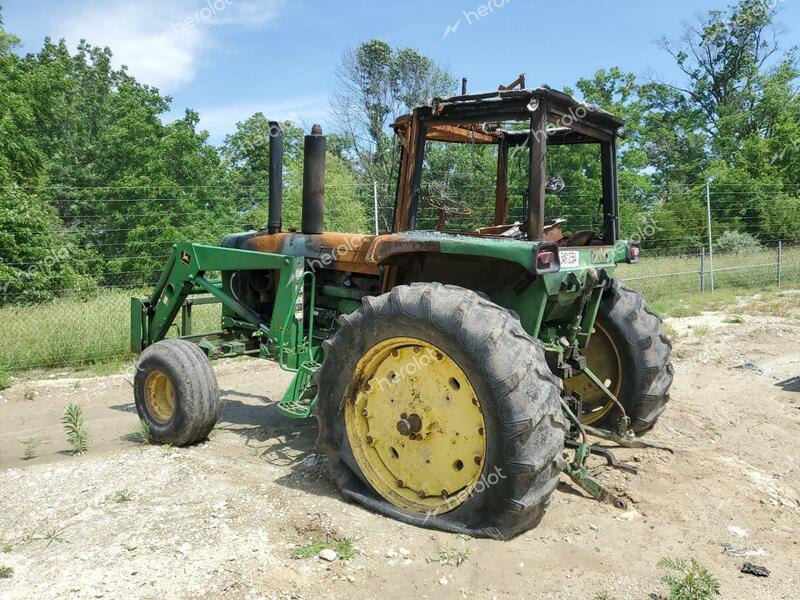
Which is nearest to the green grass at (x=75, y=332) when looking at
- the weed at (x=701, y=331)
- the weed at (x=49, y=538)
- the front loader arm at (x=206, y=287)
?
the front loader arm at (x=206, y=287)

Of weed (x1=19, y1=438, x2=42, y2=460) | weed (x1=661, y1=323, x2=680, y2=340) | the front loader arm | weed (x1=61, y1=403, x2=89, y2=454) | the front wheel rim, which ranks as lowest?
weed (x1=19, y1=438, x2=42, y2=460)

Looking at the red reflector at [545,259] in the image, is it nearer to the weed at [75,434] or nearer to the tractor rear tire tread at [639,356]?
the tractor rear tire tread at [639,356]

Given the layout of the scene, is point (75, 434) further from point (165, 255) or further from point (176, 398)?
point (165, 255)

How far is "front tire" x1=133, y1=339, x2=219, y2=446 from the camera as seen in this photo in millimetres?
5059

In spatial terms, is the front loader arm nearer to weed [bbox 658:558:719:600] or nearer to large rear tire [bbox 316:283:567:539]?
large rear tire [bbox 316:283:567:539]

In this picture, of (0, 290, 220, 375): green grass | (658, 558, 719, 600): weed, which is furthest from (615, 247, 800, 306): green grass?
(658, 558, 719, 600): weed

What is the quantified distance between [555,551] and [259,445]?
2.81 m

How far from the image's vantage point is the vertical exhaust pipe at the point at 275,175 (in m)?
5.66

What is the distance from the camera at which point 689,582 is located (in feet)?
9.86

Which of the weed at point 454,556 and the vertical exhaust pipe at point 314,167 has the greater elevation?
the vertical exhaust pipe at point 314,167

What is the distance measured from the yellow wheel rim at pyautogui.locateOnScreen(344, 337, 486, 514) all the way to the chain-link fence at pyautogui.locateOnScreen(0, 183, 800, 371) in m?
1.50

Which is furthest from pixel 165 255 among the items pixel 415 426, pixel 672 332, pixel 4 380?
pixel 415 426

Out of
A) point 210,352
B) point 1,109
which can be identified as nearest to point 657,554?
point 210,352

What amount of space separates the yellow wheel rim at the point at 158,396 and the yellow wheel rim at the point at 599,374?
338cm
